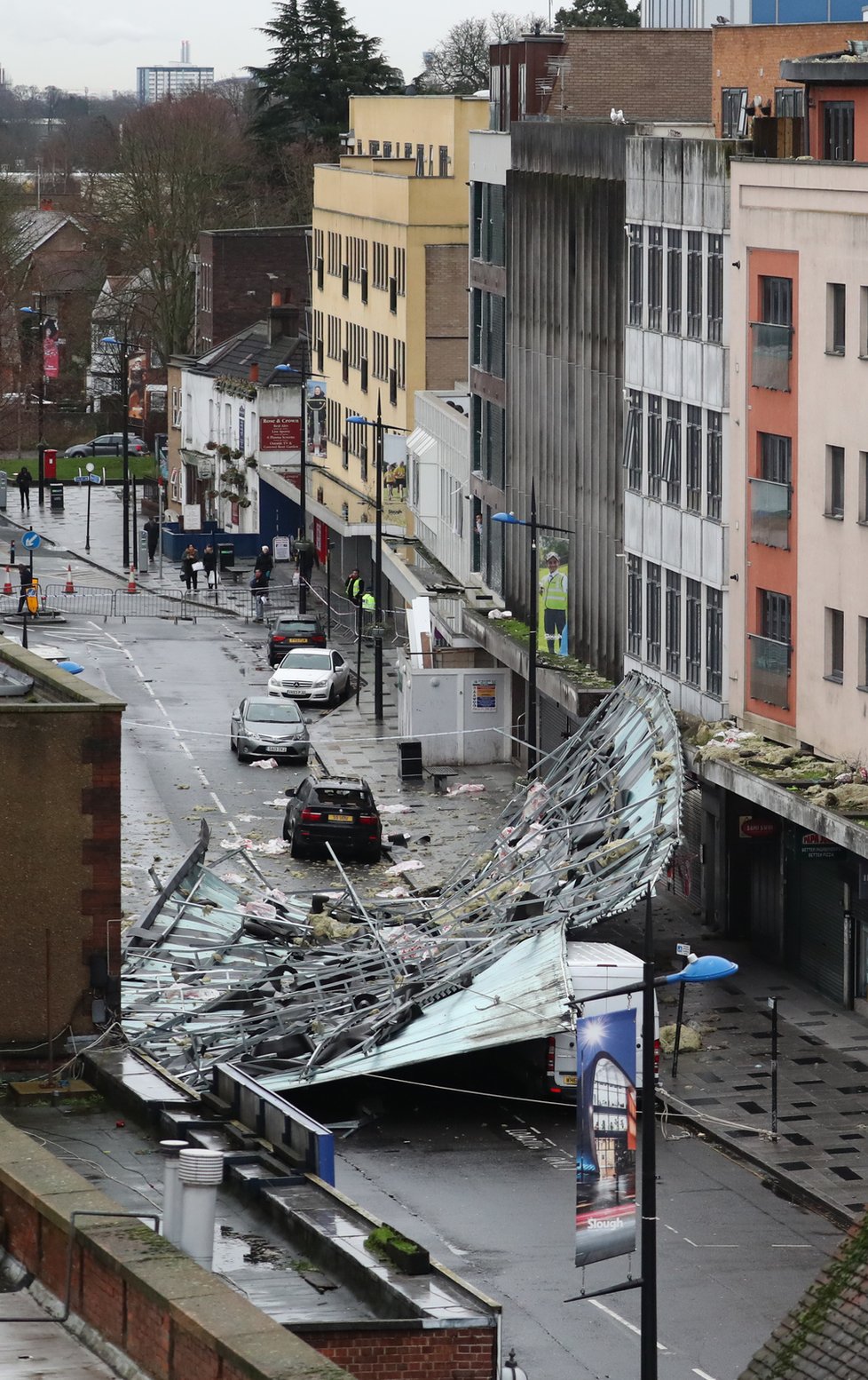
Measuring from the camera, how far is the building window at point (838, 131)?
35531 mm

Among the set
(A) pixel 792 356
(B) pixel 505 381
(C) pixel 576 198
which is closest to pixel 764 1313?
(A) pixel 792 356

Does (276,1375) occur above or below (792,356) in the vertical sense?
below

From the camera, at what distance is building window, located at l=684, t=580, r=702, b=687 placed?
40.0 metres

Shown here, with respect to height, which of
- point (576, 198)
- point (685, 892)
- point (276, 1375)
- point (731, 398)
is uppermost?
point (576, 198)

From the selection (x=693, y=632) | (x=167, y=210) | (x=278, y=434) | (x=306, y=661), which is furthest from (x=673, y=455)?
(x=167, y=210)

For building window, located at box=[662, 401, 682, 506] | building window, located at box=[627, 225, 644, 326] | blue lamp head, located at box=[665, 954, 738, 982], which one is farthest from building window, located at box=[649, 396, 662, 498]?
blue lamp head, located at box=[665, 954, 738, 982]

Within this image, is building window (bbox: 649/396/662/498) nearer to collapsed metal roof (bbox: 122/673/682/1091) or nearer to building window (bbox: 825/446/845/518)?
collapsed metal roof (bbox: 122/673/682/1091)

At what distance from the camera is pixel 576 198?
1843 inches

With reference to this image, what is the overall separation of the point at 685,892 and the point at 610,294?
35.5ft

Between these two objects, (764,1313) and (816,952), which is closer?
(764,1313)

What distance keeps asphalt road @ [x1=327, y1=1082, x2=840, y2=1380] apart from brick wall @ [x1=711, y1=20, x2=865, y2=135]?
18895mm

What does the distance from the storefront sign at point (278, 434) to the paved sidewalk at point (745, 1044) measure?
40904 mm

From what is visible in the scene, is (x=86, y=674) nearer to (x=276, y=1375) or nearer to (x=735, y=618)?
(x=735, y=618)

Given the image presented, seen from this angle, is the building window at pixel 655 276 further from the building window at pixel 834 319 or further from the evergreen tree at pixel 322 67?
the evergreen tree at pixel 322 67
